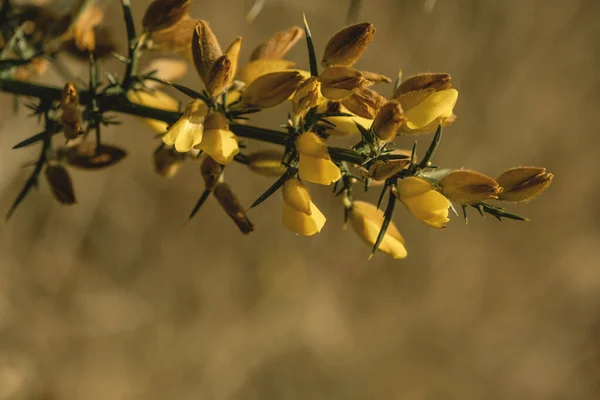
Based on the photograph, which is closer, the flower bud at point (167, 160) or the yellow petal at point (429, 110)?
the yellow petal at point (429, 110)

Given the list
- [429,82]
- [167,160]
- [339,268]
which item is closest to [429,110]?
[429,82]

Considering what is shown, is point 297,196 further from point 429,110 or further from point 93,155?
point 93,155

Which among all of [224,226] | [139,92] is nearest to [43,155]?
[139,92]

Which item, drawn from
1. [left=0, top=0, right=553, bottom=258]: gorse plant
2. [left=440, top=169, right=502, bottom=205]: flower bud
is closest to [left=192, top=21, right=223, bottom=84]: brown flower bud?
[left=0, top=0, right=553, bottom=258]: gorse plant

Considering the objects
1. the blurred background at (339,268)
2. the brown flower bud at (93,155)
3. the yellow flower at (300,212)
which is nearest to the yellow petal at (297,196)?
the yellow flower at (300,212)

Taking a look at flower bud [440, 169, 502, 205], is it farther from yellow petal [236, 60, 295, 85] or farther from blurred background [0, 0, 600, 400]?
blurred background [0, 0, 600, 400]

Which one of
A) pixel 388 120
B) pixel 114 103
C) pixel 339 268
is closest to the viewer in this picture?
pixel 388 120

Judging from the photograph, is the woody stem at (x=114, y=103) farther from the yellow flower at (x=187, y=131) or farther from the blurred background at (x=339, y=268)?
the blurred background at (x=339, y=268)

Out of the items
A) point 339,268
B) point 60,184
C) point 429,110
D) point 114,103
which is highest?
point 429,110
